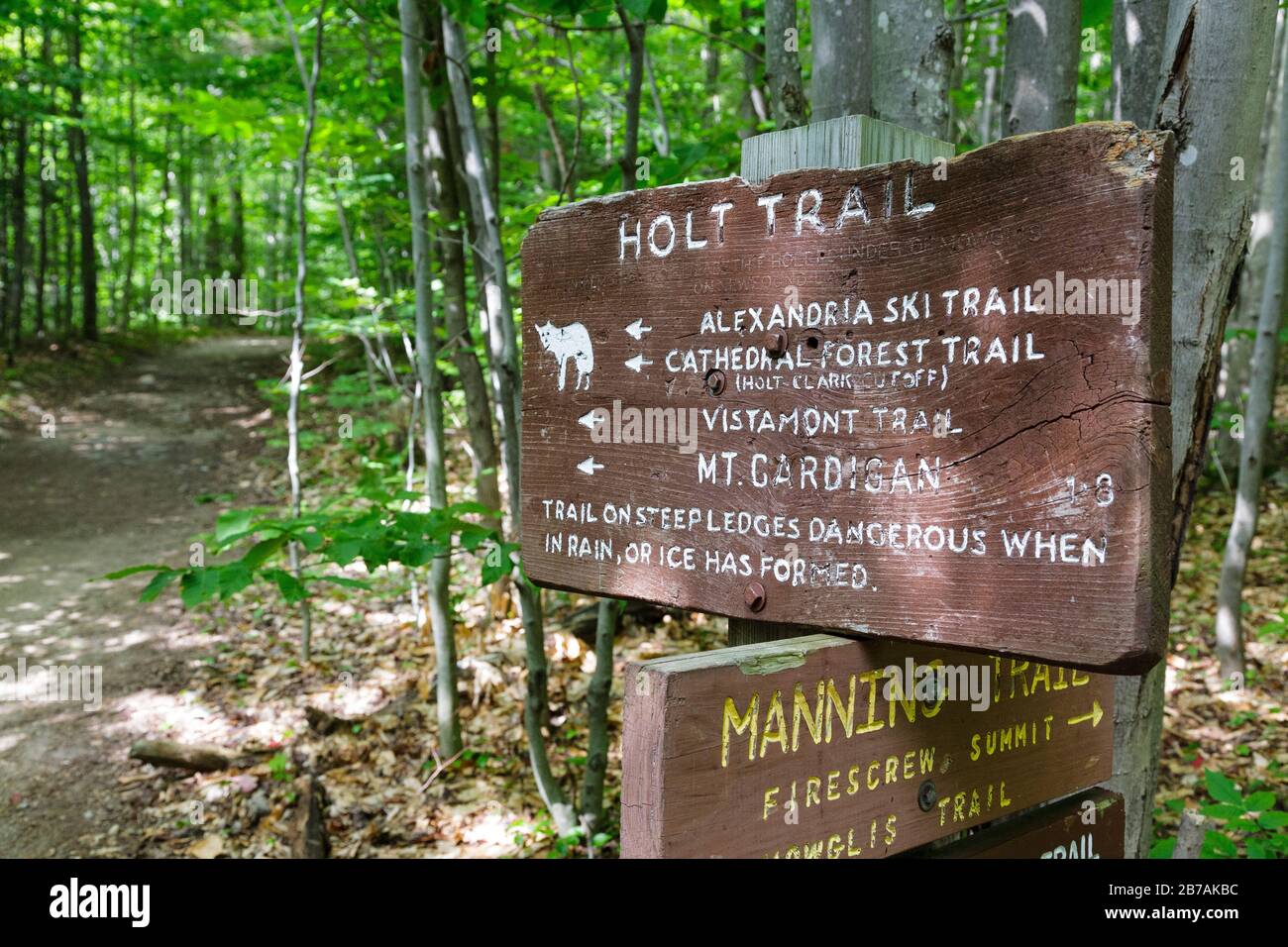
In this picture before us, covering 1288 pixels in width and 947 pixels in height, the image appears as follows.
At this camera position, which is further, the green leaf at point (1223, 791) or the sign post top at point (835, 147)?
the green leaf at point (1223, 791)

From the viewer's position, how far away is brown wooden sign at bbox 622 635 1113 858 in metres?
1.22

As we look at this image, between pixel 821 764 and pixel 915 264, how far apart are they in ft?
2.47

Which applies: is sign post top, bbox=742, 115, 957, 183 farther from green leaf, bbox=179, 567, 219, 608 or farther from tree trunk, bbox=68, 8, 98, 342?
tree trunk, bbox=68, 8, 98, 342

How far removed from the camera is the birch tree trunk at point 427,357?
4.64m

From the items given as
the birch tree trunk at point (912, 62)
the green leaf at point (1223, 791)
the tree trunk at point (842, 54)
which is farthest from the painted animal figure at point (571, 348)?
the green leaf at point (1223, 791)

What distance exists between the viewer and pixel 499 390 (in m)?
4.36

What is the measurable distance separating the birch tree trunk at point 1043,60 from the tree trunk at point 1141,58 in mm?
166

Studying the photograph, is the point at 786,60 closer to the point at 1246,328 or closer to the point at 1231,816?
the point at 1231,816

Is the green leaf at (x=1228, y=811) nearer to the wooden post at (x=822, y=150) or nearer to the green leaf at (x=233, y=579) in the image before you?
the wooden post at (x=822, y=150)

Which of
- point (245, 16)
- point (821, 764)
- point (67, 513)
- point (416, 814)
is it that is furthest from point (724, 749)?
point (245, 16)

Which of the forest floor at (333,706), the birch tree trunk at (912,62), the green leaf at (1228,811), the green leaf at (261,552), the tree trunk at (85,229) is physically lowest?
the forest floor at (333,706)

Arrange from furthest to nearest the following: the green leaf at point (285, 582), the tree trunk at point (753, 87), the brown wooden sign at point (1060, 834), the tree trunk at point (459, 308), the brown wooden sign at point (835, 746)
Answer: the tree trunk at point (459, 308), the tree trunk at point (753, 87), the green leaf at point (285, 582), the brown wooden sign at point (1060, 834), the brown wooden sign at point (835, 746)

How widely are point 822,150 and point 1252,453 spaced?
5.92 m

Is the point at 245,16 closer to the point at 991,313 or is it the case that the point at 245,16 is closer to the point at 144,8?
the point at 144,8
